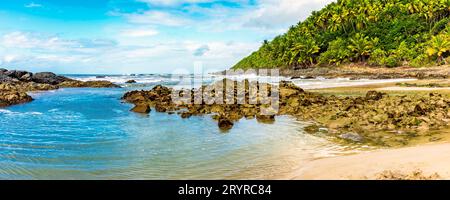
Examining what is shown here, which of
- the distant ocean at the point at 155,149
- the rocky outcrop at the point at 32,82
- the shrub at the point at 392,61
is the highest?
the shrub at the point at 392,61

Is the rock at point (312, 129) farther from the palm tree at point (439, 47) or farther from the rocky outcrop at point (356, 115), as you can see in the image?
the palm tree at point (439, 47)

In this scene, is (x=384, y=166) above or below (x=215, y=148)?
above

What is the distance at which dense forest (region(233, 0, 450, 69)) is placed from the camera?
74.8 m

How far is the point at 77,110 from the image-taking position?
23.7 metres

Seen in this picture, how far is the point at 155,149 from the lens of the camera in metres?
11.6

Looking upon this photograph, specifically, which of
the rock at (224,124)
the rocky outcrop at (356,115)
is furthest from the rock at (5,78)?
the rock at (224,124)

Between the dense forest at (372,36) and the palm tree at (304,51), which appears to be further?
the palm tree at (304,51)

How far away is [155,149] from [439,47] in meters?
67.3

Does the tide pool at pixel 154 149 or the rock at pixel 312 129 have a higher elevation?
the rock at pixel 312 129

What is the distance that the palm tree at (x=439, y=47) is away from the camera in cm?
6494

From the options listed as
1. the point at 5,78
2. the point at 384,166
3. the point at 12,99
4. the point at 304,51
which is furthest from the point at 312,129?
the point at 304,51

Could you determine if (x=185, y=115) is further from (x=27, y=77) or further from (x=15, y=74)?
(x=15, y=74)
